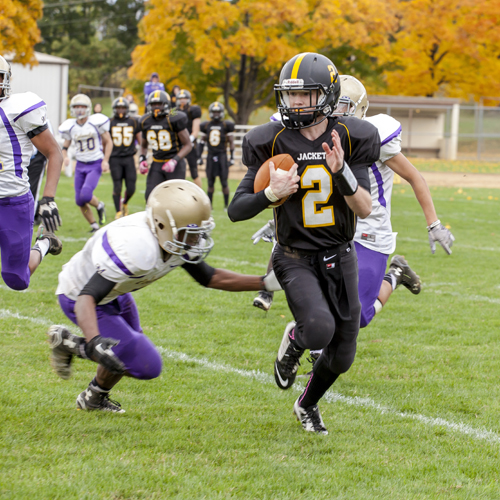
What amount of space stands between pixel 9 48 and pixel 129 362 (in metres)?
16.8

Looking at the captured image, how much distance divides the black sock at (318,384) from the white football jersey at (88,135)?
7000 mm

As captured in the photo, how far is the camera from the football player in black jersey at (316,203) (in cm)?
313

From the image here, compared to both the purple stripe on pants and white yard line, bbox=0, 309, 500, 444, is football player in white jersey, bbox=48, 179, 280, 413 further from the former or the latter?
the purple stripe on pants

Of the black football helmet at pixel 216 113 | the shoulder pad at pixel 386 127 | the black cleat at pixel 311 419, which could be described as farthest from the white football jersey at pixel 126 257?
the black football helmet at pixel 216 113

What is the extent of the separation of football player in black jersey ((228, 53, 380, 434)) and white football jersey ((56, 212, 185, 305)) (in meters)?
0.40

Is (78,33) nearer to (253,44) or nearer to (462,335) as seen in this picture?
(253,44)

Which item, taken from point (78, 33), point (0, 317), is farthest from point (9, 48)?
point (78, 33)

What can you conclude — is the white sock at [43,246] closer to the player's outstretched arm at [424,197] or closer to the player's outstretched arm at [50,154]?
the player's outstretched arm at [50,154]

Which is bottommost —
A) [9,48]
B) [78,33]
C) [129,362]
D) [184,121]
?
[129,362]

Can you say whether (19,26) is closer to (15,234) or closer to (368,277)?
(15,234)

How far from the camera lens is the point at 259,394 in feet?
13.0

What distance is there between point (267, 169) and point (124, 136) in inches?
322

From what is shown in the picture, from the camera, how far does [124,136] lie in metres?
10.9

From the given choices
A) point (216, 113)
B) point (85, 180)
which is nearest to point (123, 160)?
point (85, 180)
